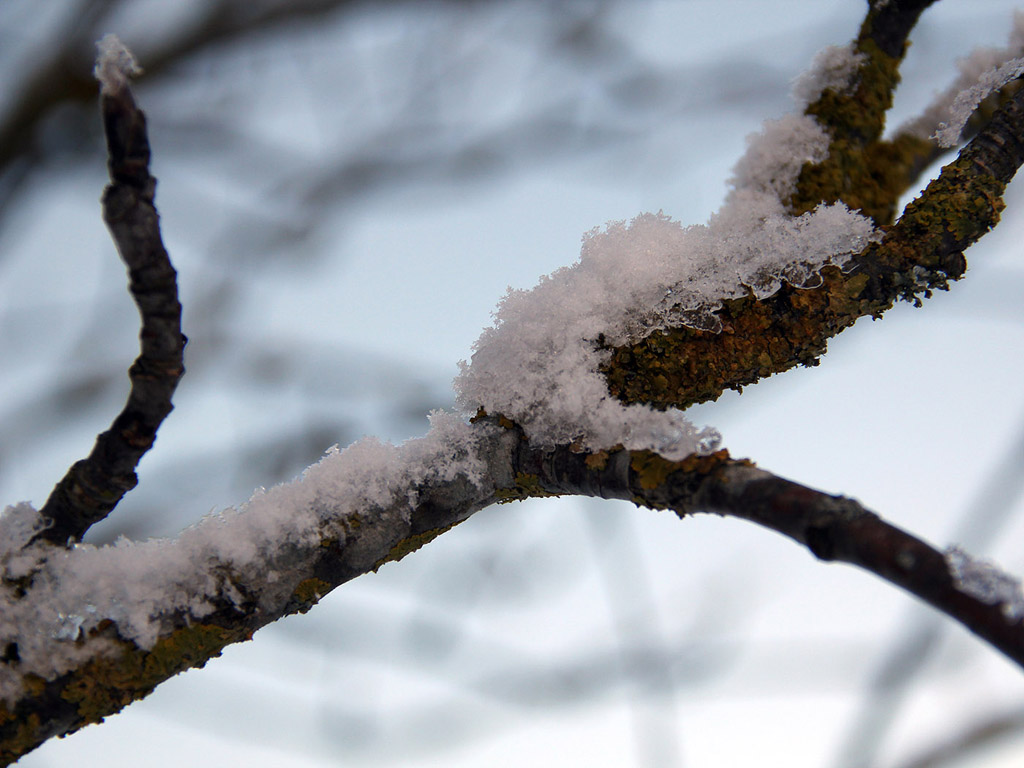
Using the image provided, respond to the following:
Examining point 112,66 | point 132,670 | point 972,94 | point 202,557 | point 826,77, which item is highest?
point 826,77

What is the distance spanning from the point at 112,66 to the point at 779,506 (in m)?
0.76

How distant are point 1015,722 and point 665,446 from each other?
96.3 inches

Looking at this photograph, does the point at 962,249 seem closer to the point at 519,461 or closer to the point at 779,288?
the point at 779,288

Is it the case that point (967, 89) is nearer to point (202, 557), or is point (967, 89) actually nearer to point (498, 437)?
point (498, 437)

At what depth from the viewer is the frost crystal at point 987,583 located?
49 centimetres

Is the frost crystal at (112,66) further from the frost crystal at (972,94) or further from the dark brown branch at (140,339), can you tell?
the frost crystal at (972,94)

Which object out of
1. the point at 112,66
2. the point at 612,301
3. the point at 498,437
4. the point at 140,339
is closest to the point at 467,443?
the point at 498,437

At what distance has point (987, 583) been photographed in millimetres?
492

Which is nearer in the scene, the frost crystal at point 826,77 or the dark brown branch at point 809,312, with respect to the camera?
the dark brown branch at point 809,312

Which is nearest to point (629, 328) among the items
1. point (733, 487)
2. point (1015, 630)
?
point (733, 487)

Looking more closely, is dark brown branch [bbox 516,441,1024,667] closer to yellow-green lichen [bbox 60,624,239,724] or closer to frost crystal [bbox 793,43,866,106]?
yellow-green lichen [bbox 60,624,239,724]

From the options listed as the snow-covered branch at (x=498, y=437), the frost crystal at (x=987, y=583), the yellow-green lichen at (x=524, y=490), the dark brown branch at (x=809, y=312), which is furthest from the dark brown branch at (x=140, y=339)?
the frost crystal at (x=987, y=583)

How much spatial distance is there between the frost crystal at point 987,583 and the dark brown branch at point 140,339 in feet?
2.56

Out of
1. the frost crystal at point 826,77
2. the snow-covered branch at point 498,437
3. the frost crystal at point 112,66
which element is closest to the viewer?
the frost crystal at point 112,66
